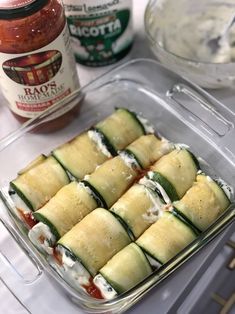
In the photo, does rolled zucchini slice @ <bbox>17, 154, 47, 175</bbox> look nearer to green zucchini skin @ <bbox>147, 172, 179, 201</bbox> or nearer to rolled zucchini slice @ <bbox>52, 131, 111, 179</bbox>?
rolled zucchini slice @ <bbox>52, 131, 111, 179</bbox>

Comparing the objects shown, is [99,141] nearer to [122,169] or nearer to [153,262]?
[122,169]

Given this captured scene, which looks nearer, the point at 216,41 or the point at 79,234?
the point at 79,234

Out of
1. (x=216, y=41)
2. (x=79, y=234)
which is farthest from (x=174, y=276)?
(x=216, y=41)

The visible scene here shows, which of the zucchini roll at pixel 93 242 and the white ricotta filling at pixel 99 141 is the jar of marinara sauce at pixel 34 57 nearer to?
the white ricotta filling at pixel 99 141

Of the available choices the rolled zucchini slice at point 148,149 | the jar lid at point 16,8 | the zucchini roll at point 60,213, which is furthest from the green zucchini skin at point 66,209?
the jar lid at point 16,8

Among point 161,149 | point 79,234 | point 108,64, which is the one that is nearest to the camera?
point 79,234

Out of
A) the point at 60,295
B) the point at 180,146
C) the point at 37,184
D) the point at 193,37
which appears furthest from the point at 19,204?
the point at 193,37

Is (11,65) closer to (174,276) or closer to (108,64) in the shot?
(108,64)
